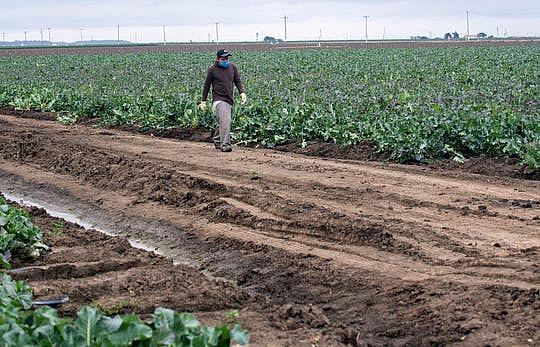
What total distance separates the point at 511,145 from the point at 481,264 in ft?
20.7

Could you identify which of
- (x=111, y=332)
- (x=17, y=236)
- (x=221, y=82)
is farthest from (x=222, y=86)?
(x=111, y=332)

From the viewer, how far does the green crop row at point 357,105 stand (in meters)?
15.7

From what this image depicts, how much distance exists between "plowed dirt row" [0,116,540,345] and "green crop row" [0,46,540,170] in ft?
4.42

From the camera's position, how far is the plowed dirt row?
7.65 metres

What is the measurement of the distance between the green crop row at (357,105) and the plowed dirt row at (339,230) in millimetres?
1347

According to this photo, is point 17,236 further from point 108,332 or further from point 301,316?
point 108,332

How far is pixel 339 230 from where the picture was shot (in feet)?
34.7

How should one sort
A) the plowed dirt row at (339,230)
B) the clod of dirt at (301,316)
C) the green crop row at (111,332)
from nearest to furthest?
the green crop row at (111,332) < the clod of dirt at (301,316) < the plowed dirt row at (339,230)

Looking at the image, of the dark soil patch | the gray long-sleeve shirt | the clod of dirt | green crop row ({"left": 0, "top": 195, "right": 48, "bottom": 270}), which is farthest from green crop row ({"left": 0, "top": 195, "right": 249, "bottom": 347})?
the gray long-sleeve shirt

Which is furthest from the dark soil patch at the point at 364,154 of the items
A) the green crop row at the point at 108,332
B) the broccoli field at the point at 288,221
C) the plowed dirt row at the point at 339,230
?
the green crop row at the point at 108,332

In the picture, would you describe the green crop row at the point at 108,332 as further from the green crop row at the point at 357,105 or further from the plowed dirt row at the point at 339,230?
the green crop row at the point at 357,105

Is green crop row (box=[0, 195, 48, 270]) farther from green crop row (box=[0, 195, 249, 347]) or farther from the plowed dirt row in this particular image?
green crop row (box=[0, 195, 249, 347])

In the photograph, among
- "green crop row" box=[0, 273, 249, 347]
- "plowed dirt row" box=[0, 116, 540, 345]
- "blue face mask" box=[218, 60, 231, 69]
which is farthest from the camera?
"blue face mask" box=[218, 60, 231, 69]

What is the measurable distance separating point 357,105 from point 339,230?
1005cm
